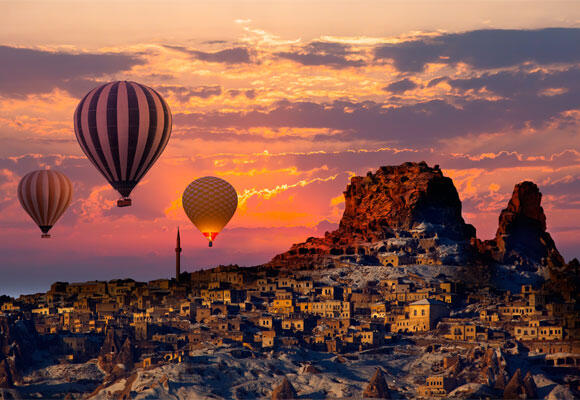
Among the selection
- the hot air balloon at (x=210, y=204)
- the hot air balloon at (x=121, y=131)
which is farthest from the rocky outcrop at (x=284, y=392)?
the hot air balloon at (x=121, y=131)

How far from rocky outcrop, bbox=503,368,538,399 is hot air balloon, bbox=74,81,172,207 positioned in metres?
55.4

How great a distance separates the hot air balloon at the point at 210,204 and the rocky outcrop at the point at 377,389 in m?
26.6

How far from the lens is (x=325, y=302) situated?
19888cm

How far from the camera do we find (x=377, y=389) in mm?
165250

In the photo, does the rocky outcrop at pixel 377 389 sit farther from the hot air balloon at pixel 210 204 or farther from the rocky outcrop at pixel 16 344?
the rocky outcrop at pixel 16 344

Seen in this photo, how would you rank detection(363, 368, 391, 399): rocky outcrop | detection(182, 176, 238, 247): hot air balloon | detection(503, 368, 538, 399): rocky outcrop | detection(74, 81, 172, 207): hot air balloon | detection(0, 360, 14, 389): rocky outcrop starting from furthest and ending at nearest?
detection(0, 360, 14, 389): rocky outcrop < detection(503, 368, 538, 399): rocky outcrop < detection(363, 368, 391, 399): rocky outcrop < detection(182, 176, 238, 247): hot air balloon < detection(74, 81, 172, 207): hot air balloon

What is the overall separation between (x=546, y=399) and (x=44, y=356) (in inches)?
2724

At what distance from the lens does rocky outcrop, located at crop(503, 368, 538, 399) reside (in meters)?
165

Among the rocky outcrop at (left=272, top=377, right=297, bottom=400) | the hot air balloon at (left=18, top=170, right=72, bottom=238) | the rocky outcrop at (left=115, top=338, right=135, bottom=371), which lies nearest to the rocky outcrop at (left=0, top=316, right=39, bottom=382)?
the rocky outcrop at (left=115, top=338, right=135, bottom=371)

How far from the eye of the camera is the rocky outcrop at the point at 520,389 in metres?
165

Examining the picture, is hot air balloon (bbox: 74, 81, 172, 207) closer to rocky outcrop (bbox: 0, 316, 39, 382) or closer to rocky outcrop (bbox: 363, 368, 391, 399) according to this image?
rocky outcrop (bbox: 363, 368, 391, 399)

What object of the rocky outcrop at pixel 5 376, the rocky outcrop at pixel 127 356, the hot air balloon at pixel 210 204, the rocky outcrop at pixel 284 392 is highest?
the hot air balloon at pixel 210 204

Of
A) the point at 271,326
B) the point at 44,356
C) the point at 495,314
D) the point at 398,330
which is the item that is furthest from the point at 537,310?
the point at 44,356

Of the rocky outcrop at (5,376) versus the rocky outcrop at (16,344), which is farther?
the rocky outcrop at (16,344)
